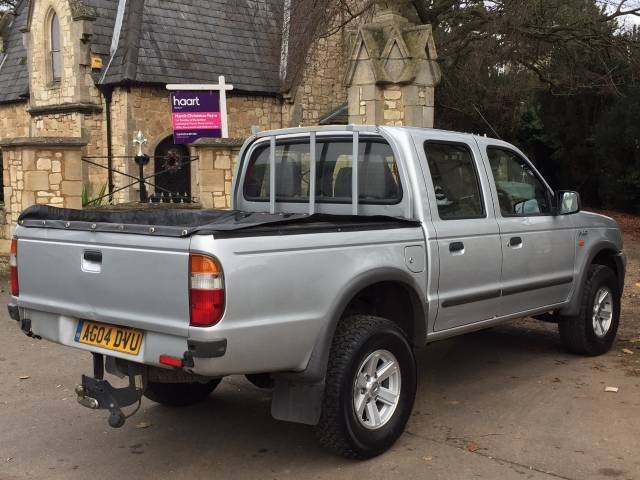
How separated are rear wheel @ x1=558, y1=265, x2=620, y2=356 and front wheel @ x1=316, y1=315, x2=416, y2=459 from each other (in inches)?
97.2

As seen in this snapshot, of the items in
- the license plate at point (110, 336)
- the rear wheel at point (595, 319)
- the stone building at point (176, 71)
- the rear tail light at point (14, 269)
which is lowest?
the rear wheel at point (595, 319)

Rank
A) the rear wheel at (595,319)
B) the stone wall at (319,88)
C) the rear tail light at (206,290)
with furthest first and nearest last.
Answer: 1. the stone wall at (319,88)
2. the rear wheel at (595,319)
3. the rear tail light at (206,290)

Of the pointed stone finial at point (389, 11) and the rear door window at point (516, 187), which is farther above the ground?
the pointed stone finial at point (389, 11)

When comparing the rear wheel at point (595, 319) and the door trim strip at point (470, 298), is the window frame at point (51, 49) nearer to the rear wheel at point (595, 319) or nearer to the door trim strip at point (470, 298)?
the rear wheel at point (595, 319)

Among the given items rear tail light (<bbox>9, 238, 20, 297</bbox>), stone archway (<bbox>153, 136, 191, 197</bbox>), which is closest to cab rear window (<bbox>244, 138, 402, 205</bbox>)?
rear tail light (<bbox>9, 238, 20, 297</bbox>)

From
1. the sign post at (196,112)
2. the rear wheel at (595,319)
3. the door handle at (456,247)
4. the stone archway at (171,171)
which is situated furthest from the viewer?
the stone archway at (171,171)

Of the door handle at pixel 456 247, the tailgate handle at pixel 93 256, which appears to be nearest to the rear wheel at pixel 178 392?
the tailgate handle at pixel 93 256

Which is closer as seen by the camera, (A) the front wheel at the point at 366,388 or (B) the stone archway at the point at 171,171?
(A) the front wheel at the point at 366,388

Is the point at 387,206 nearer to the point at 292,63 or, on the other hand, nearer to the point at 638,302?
the point at 638,302

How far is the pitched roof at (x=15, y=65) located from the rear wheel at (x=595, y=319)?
21716 millimetres

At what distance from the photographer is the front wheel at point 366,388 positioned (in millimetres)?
4023

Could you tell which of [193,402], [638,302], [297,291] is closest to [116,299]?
[297,291]

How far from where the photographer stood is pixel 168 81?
2045cm

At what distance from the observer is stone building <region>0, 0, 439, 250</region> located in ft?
46.2
